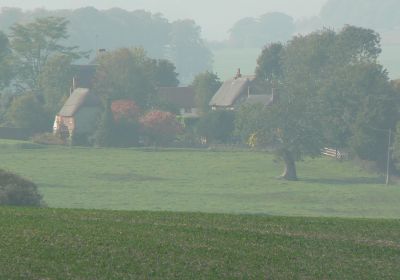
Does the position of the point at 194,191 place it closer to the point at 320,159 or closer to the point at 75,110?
the point at 320,159

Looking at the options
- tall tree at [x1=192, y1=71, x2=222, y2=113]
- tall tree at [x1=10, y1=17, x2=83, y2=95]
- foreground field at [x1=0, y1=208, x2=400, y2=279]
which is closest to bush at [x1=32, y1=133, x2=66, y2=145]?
tall tree at [x1=192, y1=71, x2=222, y2=113]

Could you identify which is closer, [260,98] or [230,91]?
[260,98]

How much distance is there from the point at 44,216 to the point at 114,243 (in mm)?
4826

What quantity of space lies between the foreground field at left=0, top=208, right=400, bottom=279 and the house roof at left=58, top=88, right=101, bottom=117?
95.2 metres

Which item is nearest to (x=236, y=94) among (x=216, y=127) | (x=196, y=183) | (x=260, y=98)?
(x=260, y=98)

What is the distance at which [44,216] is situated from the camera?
28562 mm

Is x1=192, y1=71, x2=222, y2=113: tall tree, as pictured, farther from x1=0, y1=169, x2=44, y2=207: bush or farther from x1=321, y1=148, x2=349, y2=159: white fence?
x1=0, y1=169, x2=44, y2=207: bush

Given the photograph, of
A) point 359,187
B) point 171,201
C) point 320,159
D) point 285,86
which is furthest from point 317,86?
point 171,201

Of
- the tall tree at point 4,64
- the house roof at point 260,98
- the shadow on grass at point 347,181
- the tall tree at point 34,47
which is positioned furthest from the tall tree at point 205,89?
the shadow on grass at point 347,181

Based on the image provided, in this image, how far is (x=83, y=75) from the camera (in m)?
141

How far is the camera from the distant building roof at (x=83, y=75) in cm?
13785

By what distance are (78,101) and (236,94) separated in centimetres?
2333

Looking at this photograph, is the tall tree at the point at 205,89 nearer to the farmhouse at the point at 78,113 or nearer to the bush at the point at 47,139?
the farmhouse at the point at 78,113

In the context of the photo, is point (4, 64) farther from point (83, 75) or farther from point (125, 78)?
point (125, 78)
